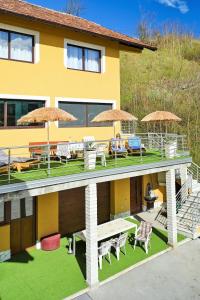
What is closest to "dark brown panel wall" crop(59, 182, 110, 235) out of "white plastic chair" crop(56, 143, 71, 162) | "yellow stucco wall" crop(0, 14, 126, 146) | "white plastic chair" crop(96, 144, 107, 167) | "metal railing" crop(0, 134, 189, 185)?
"metal railing" crop(0, 134, 189, 185)

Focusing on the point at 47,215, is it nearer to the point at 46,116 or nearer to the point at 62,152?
the point at 62,152

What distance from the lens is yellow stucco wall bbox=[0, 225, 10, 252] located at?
11.8 metres

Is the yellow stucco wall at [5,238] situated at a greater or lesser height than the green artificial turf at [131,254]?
greater

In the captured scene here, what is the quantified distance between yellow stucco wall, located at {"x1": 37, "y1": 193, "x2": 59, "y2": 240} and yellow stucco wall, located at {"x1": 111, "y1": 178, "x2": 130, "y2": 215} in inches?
162

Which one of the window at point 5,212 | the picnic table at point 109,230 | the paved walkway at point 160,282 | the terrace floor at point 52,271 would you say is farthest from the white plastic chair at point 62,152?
the paved walkway at point 160,282

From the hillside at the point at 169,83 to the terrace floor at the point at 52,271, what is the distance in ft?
42.7

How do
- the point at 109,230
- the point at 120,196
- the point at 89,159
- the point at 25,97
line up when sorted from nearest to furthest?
1. the point at 89,159
2. the point at 109,230
3. the point at 25,97
4. the point at 120,196

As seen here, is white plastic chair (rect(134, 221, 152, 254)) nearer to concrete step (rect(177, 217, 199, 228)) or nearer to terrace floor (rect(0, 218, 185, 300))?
terrace floor (rect(0, 218, 185, 300))

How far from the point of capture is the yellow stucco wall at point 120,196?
16453 mm

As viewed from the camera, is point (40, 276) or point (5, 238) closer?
point (40, 276)

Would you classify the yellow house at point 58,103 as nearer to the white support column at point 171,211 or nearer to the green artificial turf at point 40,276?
the white support column at point 171,211

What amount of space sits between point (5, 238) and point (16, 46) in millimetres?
8827

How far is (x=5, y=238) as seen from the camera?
39.0 feet

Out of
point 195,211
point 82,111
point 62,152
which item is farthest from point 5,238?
point 195,211
